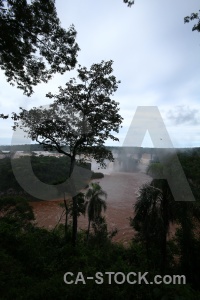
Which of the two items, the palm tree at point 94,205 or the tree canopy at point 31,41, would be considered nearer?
the tree canopy at point 31,41

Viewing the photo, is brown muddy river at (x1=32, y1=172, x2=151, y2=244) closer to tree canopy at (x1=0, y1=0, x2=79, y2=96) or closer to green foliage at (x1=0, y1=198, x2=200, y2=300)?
green foliage at (x1=0, y1=198, x2=200, y2=300)

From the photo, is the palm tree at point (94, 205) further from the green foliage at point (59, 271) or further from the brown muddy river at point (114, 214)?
the green foliage at point (59, 271)

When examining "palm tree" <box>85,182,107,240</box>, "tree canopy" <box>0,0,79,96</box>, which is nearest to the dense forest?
"palm tree" <box>85,182,107,240</box>

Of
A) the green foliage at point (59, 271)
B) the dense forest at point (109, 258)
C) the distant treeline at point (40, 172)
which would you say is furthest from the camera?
the distant treeline at point (40, 172)

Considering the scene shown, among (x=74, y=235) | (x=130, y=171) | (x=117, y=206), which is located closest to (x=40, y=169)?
(x=117, y=206)

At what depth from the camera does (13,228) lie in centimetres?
800

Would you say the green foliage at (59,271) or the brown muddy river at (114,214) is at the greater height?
the green foliage at (59,271)

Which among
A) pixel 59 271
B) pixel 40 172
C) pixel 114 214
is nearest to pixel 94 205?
pixel 114 214

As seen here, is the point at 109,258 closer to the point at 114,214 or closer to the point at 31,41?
the point at 31,41

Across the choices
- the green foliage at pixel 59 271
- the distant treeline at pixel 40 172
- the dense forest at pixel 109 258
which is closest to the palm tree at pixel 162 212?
the dense forest at pixel 109 258

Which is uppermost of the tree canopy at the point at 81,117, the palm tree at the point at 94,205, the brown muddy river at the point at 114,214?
the tree canopy at the point at 81,117

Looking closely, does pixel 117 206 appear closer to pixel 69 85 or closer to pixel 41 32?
pixel 69 85

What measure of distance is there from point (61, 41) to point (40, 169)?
33086mm

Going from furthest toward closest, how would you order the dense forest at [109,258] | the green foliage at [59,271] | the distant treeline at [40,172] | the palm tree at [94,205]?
1. the distant treeline at [40,172]
2. the palm tree at [94,205]
3. the dense forest at [109,258]
4. the green foliage at [59,271]
